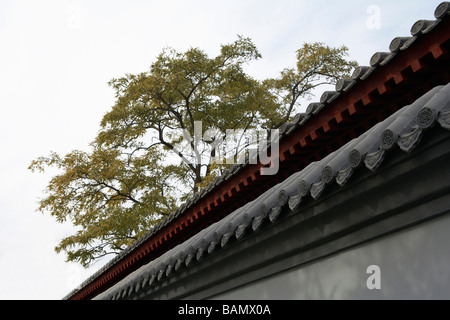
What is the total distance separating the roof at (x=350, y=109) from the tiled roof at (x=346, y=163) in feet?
0.29

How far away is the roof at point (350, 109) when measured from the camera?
348 cm

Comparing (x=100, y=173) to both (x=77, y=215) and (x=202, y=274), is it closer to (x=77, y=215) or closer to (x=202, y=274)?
(x=77, y=215)

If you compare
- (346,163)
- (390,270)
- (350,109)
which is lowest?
(390,270)

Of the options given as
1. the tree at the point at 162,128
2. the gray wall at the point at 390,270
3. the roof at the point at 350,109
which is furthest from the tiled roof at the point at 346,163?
the tree at the point at 162,128

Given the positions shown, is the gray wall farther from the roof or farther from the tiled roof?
the roof

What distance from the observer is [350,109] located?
13.7 feet

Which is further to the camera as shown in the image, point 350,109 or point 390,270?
point 350,109

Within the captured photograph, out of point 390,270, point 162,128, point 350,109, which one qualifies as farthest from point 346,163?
point 162,128

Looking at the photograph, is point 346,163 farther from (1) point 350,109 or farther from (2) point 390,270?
(2) point 390,270

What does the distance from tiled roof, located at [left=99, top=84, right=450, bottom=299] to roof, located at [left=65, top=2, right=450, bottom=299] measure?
0.09m

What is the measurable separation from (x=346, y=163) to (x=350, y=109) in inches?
21.2

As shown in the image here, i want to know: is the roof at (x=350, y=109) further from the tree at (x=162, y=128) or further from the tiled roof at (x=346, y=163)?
the tree at (x=162, y=128)
